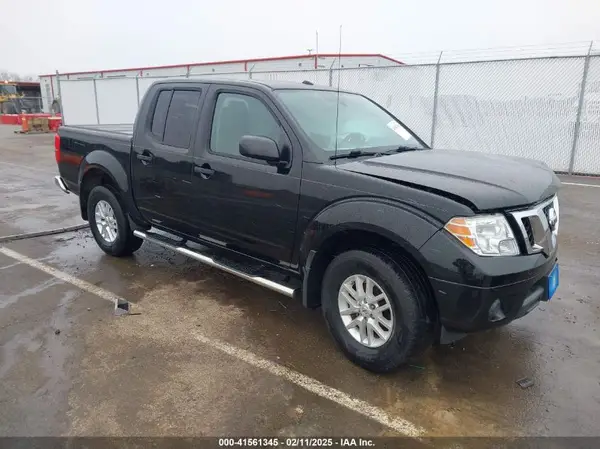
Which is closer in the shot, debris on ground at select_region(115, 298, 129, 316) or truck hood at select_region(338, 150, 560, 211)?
truck hood at select_region(338, 150, 560, 211)

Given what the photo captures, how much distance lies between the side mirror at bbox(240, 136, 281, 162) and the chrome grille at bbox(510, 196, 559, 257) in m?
1.61

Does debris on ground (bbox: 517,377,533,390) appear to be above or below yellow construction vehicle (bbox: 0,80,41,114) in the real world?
below

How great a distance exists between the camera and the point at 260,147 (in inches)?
131

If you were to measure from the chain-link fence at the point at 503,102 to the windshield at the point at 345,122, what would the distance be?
6379 millimetres

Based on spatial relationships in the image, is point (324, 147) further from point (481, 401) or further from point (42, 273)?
point (42, 273)

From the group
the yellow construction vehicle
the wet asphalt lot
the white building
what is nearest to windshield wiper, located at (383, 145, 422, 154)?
the wet asphalt lot

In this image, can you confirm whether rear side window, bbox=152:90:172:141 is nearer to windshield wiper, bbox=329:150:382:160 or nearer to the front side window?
the front side window

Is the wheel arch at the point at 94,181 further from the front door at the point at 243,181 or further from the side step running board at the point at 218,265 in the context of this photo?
the front door at the point at 243,181

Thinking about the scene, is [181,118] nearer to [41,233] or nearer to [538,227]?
[538,227]

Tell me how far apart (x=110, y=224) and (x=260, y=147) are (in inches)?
110

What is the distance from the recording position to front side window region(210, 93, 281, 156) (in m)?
3.69

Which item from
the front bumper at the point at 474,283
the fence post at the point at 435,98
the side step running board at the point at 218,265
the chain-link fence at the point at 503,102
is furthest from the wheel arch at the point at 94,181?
the fence post at the point at 435,98

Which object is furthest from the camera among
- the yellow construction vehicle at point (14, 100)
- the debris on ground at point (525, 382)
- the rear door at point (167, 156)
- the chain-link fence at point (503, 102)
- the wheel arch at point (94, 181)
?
the yellow construction vehicle at point (14, 100)

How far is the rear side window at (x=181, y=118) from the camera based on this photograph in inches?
166
